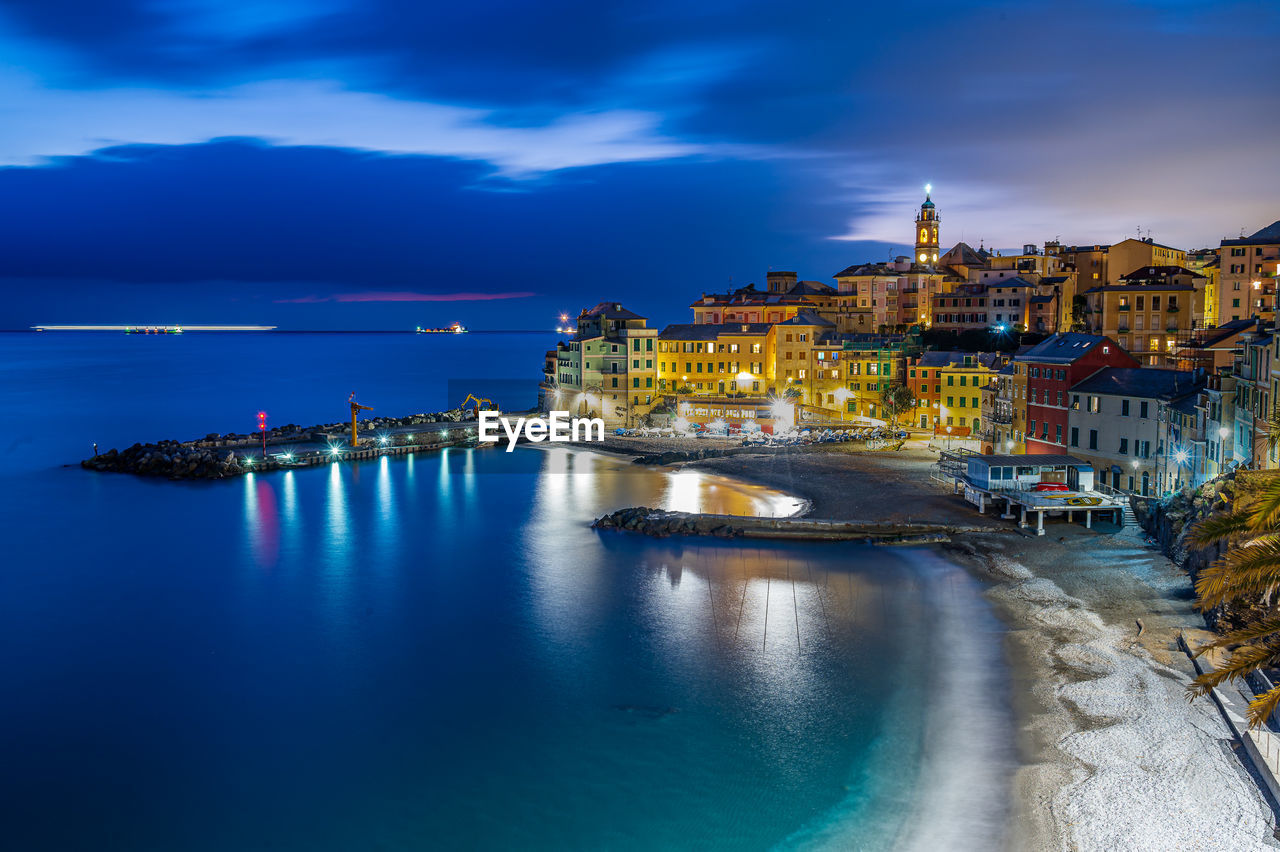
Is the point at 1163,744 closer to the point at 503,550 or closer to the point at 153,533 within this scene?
the point at 503,550

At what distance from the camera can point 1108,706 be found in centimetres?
1992

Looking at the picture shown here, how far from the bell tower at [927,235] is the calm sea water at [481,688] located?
54.8 meters

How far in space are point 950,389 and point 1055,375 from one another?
18501 mm

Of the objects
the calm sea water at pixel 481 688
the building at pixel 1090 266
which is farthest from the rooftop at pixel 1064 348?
the building at pixel 1090 266

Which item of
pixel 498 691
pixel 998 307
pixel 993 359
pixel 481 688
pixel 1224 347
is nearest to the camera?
pixel 498 691

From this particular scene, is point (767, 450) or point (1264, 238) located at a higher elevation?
point (1264, 238)

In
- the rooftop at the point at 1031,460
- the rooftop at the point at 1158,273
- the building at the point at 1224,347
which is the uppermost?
the rooftop at the point at 1158,273

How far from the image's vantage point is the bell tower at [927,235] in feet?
287

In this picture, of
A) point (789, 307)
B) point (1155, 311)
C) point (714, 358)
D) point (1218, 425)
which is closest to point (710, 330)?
point (714, 358)

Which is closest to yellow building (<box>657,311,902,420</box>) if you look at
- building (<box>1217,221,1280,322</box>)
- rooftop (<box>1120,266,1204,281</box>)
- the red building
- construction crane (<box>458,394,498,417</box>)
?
construction crane (<box>458,394,498,417</box>)

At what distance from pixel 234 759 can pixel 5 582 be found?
18577 mm

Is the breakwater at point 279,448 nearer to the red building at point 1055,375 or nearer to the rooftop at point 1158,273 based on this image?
the red building at point 1055,375

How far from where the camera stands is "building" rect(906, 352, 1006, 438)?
58688 millimetres

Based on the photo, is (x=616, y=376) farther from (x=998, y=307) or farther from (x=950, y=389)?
(x=998, y=307)
